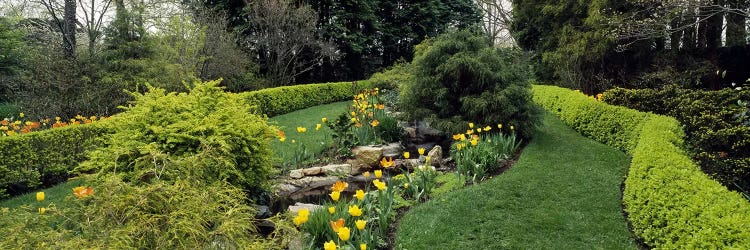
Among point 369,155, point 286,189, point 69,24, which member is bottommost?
point 286,189

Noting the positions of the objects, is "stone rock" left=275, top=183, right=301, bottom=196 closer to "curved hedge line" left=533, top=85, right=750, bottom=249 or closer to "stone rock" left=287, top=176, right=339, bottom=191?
"stone rock" left=287, top=176, right=339, bottom=191

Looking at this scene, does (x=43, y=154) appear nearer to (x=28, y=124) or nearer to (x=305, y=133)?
(x=28, y=124)

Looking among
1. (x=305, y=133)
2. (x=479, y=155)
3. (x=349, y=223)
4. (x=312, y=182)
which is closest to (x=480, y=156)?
(x=479, y=155)

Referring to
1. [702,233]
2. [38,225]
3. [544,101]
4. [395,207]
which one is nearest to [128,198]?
[38,225]

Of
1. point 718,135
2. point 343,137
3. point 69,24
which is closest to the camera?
point 718,135

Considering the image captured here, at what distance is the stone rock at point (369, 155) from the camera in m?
7.15

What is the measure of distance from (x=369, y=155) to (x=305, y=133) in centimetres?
309

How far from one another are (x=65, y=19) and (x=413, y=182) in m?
10.7

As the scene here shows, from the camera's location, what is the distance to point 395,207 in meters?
4.90

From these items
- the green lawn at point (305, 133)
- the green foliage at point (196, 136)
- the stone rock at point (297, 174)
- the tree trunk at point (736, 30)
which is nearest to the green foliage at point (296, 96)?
the green lawn at point (305, 133)

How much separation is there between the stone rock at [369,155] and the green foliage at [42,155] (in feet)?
11.9

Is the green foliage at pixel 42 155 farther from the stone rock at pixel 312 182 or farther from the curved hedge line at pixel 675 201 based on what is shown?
the curved hedge line at pixel 675 201

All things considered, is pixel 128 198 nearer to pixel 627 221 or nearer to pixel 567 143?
pixel 627 221

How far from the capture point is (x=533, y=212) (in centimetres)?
473
